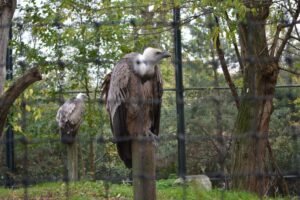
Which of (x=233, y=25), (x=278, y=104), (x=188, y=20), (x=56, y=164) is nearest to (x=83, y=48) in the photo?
(x=188, y=20)

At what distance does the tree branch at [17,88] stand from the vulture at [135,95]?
873 mm

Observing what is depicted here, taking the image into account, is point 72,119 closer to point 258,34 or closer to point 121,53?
point 121,53

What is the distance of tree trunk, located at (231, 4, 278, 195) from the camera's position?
5117 millimetres

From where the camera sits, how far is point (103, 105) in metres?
5.38

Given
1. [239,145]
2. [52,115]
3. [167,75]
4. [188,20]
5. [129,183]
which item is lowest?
[129,183]

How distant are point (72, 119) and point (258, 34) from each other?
1.91 metres

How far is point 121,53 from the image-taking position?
512 centimetres

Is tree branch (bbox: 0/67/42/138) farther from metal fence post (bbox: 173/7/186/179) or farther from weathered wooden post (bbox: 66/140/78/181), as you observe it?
metal fence post (bbox: 173/7/186/179)

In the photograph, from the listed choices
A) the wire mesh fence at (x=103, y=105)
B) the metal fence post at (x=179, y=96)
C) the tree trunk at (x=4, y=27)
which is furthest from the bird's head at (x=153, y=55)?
the metal fence post at (x=179, y=96)

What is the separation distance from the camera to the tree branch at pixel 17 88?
2.90 metres

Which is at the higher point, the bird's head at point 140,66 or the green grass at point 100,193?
the bird's head at point 140,66

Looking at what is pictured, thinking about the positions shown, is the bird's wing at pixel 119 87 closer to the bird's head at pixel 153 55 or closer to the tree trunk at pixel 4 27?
the bird's head at pixel 153 55

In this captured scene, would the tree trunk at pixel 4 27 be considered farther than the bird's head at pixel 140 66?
No

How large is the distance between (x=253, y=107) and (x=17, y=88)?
2920mm
